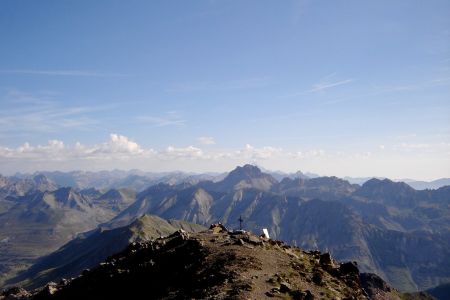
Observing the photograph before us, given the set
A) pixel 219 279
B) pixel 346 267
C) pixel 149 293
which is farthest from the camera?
pixel 346 267

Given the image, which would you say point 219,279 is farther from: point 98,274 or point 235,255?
point 98,274

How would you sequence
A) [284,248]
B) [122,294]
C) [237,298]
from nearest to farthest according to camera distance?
[237,298] < [122,294] < [284,248]

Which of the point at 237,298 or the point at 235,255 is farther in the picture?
the point at 235,255

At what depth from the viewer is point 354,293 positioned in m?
46.1

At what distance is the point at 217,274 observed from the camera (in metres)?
43.1

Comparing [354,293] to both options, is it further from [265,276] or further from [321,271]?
[265,276]

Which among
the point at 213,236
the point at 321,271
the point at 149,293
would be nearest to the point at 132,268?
the point at 149,293

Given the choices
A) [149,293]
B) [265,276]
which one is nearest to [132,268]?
[149,293]

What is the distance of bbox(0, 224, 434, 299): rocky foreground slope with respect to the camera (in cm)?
4066

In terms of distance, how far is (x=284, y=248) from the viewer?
5697 centimetres

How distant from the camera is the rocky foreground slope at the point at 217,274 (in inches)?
1601

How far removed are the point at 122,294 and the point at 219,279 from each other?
42.9 ft

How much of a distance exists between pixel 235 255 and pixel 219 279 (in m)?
6.23

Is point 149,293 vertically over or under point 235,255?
under
